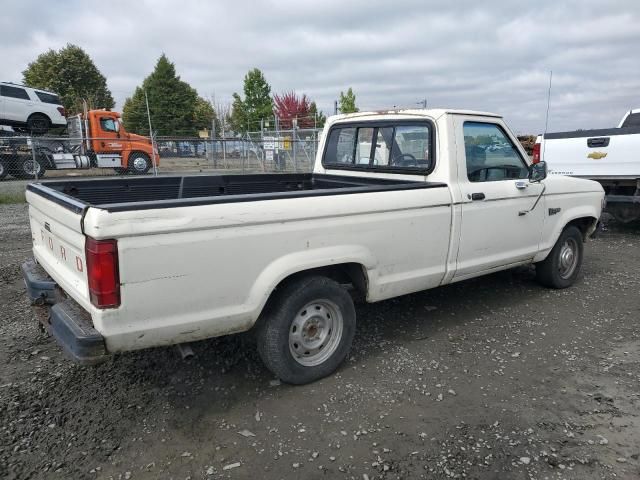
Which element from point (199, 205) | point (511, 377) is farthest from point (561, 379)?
point (199, 205)

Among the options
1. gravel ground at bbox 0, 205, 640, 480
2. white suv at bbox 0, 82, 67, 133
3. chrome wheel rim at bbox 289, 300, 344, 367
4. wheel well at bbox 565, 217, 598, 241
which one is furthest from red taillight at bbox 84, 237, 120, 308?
white suv at bbox 0, 82, 67, 133

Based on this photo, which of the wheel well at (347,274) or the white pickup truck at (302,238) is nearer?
the white pickup truck at (302,238)

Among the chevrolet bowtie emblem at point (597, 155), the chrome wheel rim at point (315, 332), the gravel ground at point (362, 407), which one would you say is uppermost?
the chevrolet bowtie emblem at point (597, 155)

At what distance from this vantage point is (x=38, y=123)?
21.8 meters

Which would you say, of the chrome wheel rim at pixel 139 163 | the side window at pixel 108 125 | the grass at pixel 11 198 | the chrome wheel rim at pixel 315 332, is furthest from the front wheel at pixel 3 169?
the chrome wheel rim at pixel 315 332

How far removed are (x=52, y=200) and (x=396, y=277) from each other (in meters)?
2.41

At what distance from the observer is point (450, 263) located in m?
4.02

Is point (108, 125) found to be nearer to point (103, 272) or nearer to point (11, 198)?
point (11, 198)

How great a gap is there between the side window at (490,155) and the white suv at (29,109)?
22.0 m

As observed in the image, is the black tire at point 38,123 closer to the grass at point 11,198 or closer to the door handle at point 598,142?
the grass at point 11,198

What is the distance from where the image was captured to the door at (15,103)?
20406 millimetres

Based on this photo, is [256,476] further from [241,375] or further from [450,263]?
[450,263]

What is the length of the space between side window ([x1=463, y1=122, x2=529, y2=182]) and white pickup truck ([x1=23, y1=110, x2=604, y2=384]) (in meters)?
0.02

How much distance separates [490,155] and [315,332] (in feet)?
7.63
